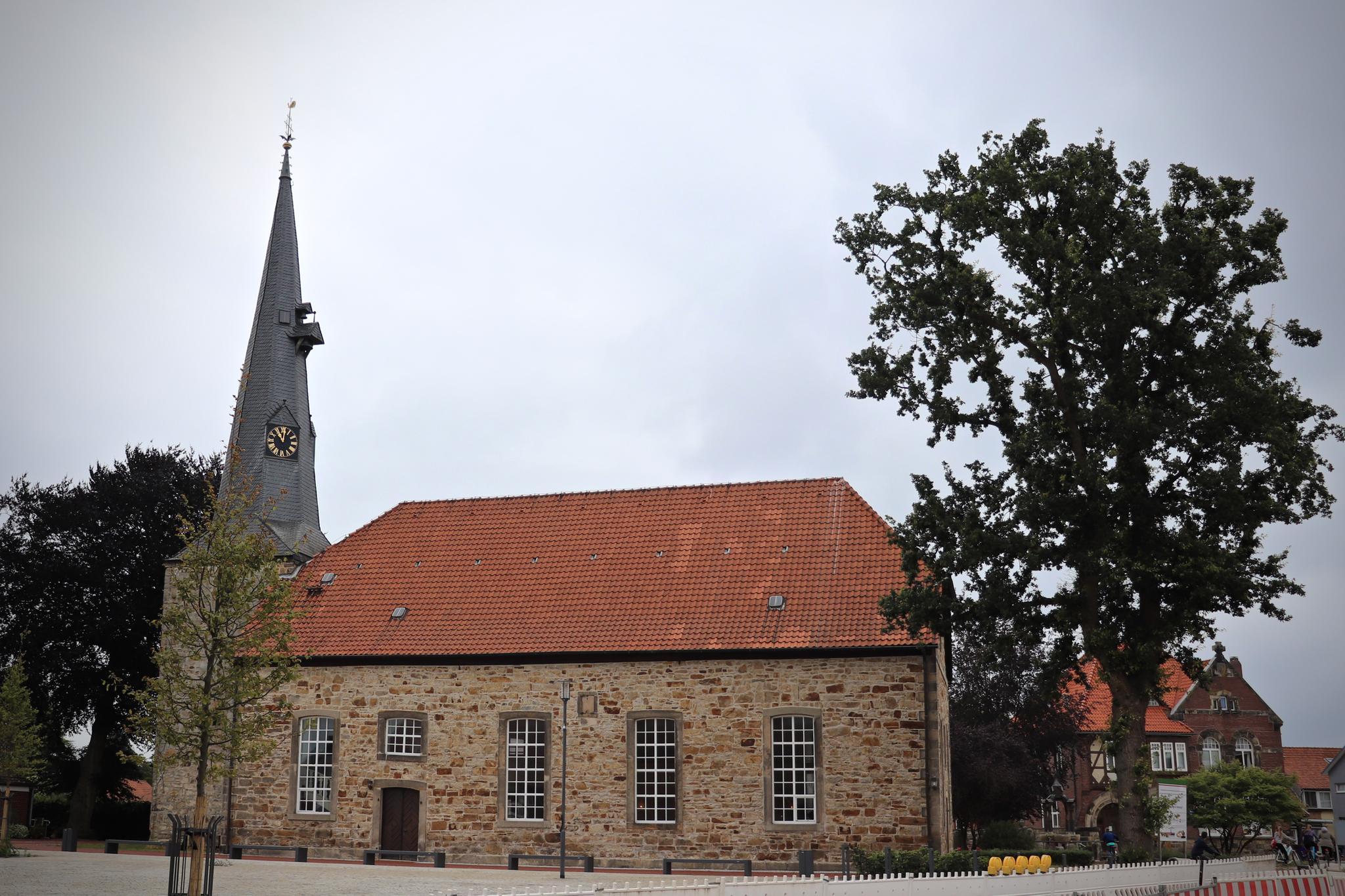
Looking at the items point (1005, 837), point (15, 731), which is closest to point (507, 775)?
point (15, 731)

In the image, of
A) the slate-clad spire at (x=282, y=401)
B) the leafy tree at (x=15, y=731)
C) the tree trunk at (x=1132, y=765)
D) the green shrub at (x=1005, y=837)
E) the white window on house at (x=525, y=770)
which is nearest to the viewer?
the tree trunk at (x=1132, y=765)

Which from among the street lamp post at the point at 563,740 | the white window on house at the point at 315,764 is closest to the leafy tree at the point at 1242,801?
the street lamp post at the point at 563,740

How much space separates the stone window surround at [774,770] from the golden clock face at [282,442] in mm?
14986

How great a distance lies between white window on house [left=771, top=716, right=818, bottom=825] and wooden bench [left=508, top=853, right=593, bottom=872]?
3743 mm

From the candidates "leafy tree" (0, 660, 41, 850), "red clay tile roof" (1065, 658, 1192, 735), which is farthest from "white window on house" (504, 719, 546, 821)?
"red clay tile roof" (1065, 658, 1192, 735)

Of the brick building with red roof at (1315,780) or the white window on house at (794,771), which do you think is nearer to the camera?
the white window on house at (794,771)

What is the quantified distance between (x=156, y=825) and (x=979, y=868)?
767 inches

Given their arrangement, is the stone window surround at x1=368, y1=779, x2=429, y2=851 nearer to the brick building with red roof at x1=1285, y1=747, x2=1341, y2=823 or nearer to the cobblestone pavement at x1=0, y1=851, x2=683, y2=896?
the cobblestone pavement at x1=0, y1=851, x2=683, y2=896

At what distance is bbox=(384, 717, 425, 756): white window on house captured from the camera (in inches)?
1061

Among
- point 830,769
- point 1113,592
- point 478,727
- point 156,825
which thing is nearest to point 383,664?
point 478,727

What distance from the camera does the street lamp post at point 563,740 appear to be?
22934 millimetres

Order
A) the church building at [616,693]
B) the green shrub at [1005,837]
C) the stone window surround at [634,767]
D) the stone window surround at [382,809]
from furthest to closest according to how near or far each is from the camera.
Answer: the green shrub at [1005,837], the stone window surround at [382,809], the stone window surround at [634,767], the church building at [616,693]

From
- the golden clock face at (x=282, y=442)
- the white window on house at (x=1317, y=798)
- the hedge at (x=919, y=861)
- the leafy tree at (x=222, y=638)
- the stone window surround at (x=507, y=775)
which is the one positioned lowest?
the white window on house at (x=1317, y=798)

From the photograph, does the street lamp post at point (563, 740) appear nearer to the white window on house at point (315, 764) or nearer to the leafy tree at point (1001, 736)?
the white window on house at point (315, 764)
